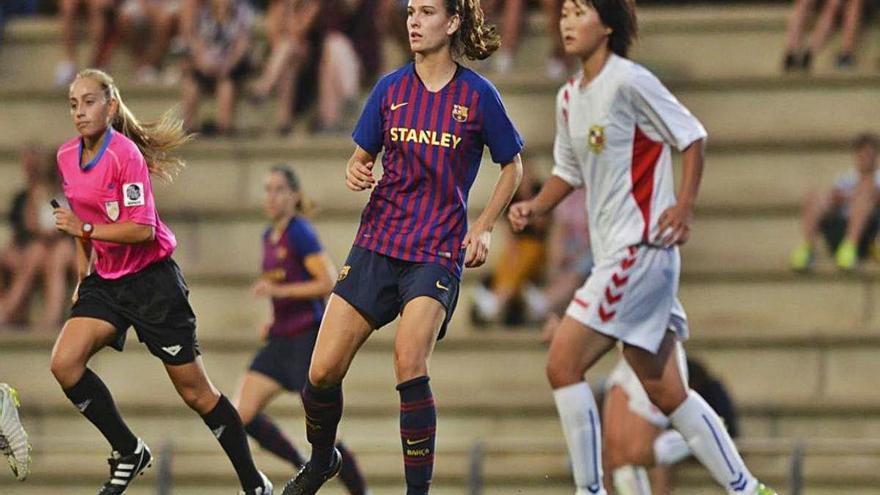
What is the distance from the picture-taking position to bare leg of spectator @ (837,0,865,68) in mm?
15000

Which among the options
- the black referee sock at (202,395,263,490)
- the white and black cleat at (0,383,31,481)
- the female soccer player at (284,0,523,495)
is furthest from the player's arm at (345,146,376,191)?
the white and black cleat at (0,383,31,481)

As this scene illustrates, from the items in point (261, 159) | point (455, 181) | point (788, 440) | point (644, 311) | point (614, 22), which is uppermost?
point (614, 22)

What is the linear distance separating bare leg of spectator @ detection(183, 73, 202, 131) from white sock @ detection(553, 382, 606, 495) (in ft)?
27.0

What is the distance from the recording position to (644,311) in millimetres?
8289

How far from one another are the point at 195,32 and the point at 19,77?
2.02 m

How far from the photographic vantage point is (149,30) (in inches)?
667

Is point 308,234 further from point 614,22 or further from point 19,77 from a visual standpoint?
point 19,77

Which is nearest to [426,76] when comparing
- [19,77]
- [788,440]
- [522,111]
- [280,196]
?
[280,196]

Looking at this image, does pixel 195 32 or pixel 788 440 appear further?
pixel 195 32

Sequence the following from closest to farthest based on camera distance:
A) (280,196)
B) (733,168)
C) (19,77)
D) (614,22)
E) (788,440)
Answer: (614,22) → (280,196) → (788,440) → (733,168) → (19,77)

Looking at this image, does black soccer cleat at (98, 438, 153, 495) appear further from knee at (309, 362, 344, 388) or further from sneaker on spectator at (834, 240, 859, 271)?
sneaker on spectator at (834, 240, 859, 271)

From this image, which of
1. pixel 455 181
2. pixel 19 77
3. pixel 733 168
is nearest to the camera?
pixel 455 181

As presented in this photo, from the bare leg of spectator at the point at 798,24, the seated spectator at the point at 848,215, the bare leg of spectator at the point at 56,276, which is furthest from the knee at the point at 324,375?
the bare leg of spectator at the point at 798,24

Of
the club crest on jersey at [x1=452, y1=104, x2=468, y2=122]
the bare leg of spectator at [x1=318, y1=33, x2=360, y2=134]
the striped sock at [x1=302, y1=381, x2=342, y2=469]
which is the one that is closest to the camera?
the club crest on jersey at [x1=452, y1=104, x2=468, y2=122]
